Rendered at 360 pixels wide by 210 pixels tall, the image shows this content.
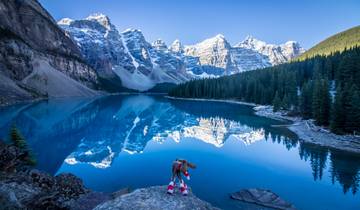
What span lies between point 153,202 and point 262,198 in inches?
484

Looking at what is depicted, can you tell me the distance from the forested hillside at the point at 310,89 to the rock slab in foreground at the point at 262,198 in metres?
31.5

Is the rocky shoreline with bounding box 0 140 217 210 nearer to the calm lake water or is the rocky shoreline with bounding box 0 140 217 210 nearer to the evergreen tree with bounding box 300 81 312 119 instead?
the calm lake water

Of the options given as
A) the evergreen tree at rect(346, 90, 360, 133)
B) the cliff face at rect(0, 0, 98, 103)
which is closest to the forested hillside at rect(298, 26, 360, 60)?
the evergreen tree at rect(346, 90, 360, 133)

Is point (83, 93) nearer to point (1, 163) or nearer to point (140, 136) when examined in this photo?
point (140, 136)

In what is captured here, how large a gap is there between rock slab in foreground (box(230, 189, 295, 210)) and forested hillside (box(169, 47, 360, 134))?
103 ft

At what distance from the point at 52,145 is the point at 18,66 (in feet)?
372

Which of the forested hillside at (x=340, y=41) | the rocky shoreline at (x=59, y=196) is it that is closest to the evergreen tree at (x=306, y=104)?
the rocky shoreline at (x=59, y=196)

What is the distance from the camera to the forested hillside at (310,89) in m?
44.7

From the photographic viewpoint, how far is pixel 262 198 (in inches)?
784

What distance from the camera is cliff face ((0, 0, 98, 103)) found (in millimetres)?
120012

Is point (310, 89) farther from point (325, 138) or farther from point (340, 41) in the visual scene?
point (340, 41)

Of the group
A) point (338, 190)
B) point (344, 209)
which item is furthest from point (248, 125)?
point (344, 209)

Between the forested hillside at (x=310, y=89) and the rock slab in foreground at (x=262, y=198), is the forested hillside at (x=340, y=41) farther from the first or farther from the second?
the rock slab in foreground at (x=262, y=198)

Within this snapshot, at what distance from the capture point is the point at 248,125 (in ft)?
204
